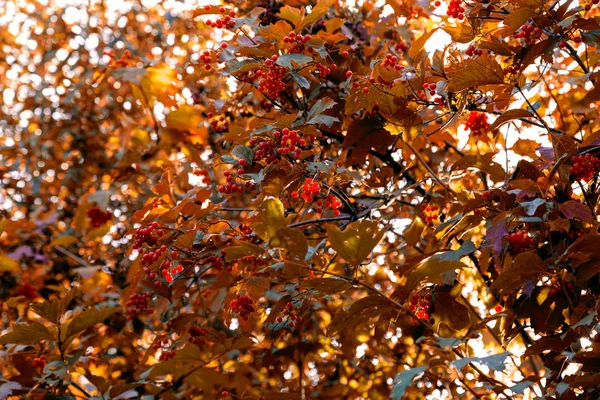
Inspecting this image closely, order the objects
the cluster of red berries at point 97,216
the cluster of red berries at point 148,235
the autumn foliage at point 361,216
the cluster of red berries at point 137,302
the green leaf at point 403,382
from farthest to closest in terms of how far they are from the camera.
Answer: the cluster of red berries at point 97,216, the cluster of red berries at point 137,302, the cluster of red berries at point 148,235, the autumn foliage at point 361,216, the green leaf at point 403,382

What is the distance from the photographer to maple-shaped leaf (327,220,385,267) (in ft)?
4.91

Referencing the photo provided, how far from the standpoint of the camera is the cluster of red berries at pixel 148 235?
195 centimetres

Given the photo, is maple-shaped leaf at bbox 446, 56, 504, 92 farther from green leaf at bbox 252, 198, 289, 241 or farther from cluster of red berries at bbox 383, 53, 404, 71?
green leaf at bbox 252, 198, 289, 241

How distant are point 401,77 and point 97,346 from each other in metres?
2.34

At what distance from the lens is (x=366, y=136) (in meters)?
2.22

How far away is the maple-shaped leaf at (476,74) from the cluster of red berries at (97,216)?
273 centimetres

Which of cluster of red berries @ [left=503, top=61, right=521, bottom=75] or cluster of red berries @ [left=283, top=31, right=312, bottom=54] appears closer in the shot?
cluster of red berries @ [left=503, top=61, right=521, bottom=75]

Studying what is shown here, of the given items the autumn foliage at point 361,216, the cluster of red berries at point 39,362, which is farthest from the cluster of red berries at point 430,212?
the cluster of red berries at point 39,362

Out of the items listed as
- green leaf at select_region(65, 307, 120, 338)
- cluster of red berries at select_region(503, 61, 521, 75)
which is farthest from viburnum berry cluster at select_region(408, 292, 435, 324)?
green leaf at select_region(65, 307, 120, 338)

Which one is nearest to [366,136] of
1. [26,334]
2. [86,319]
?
[86,319]

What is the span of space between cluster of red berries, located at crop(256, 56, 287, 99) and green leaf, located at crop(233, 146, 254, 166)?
236 mm

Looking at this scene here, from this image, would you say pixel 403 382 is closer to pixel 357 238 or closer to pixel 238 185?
pixel 357 238

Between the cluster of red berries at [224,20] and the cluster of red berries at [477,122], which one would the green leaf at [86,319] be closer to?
the cluster of red berries at [224,20]

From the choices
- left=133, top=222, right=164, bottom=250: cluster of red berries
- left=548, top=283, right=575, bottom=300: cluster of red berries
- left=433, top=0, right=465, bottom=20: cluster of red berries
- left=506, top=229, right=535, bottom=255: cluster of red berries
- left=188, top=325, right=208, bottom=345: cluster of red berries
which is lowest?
left=188, top=325, right=208, bottom=345: cluster of red berries
